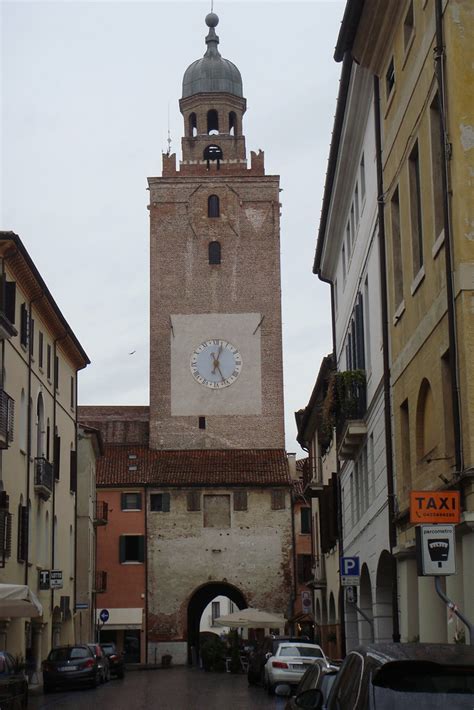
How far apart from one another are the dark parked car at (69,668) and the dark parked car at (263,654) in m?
4.68

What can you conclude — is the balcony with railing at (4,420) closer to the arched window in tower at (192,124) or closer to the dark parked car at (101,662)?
the dark parked car at (101,662)

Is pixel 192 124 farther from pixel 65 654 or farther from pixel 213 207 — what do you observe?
pixel 65 654

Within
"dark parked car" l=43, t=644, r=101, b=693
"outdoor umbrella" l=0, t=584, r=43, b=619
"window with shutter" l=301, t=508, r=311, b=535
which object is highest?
"window with shutter" l=301, t=508, r=311, b=535

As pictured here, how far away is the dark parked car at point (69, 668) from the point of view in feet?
109

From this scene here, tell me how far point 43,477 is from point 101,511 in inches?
823

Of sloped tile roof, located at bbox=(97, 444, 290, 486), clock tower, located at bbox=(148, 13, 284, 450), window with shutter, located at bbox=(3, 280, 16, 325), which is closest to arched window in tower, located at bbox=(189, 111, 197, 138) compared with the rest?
clock tower, located at bbox=(148, 13, 284, 450)

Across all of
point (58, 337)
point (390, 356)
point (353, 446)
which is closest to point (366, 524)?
point (353, 446)

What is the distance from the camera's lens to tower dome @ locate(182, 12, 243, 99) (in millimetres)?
68000

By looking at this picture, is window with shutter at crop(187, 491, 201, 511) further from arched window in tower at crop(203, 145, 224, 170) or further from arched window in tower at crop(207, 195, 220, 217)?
arched window in tower at crop(203, 145, 224, 170)

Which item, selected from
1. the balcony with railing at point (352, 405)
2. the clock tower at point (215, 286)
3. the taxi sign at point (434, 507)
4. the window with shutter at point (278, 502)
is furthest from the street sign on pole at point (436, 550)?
the clock tower at point (215, 286)

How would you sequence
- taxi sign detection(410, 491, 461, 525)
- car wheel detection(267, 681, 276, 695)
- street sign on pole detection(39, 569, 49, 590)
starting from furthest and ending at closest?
street sign on pole detection(39, 569, 49, 590)
car wheel detection(267, 681, 276, 695)
taxi sign detection(410, 491, 461, 525)

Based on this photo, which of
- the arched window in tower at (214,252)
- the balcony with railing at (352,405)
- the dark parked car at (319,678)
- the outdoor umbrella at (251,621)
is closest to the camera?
the dark parked car at (319,678)

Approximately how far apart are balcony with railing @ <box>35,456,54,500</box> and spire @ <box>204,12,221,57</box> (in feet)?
120

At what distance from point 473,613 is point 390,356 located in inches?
288
